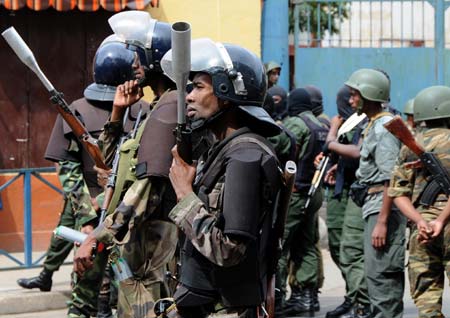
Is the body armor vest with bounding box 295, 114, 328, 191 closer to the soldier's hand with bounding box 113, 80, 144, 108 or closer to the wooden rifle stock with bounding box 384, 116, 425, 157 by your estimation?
the wooden rifle stock with bounding box 384, 116, 425, 157

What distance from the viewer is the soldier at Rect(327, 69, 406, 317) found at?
813cm

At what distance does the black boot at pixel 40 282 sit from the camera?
32.7ft

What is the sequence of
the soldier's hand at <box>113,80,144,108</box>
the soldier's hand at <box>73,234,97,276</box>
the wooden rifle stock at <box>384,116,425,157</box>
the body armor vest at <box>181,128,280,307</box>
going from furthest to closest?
the wooden rifle stock at <box>384,116,425,157</box> → the soldier's hand at <box>113,80,144,108</box> → the soldier's hand at <box>73,234,97,276</box> → the body armor vest at <box>181,128,280,307</box>

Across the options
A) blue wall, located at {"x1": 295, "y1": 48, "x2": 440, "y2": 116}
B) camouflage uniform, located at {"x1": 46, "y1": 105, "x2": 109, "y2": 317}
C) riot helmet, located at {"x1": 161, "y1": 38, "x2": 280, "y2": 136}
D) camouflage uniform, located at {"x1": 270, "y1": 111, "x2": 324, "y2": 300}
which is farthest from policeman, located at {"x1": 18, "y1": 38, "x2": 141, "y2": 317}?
blue wall, located at {"x1": 295, "y1": 48, "x2": 440, "y2": 116}

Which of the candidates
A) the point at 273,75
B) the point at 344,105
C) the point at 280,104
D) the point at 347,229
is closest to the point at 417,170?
the point at 347,229

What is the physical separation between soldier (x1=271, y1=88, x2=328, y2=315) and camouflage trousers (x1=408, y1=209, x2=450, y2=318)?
231 centimetres

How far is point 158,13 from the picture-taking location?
13.0 metres

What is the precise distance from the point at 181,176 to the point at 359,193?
3.94 metres

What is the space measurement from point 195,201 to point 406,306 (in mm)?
5750

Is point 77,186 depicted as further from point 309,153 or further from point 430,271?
point 309,153

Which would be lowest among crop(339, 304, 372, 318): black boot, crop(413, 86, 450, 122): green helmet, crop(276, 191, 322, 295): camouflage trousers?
crop(339, 304, 372, 318): black boot

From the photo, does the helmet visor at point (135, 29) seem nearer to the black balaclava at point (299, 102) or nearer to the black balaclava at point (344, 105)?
the black balaclava at point (344, 105)

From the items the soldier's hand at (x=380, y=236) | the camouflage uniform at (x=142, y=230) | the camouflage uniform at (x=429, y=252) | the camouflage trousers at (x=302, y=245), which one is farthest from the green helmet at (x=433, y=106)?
the camouflage trousers at (x=302, y=245)

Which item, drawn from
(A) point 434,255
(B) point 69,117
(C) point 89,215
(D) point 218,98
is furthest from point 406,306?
(D) point 218,98
